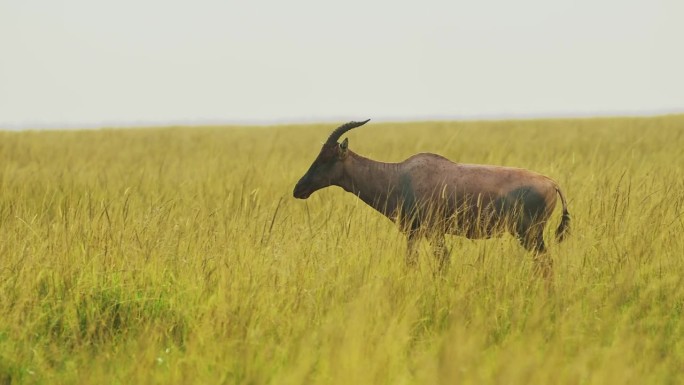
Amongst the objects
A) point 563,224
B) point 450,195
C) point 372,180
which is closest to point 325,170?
point 372,180

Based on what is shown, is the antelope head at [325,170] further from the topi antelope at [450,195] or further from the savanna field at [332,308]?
the savanna field at [332,308]

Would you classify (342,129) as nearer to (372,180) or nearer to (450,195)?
(372,180)

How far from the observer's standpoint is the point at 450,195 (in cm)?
749

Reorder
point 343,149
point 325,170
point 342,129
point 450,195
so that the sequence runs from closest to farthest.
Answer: point 450,195 → point 342,129 → point 343,149 → point 325,170

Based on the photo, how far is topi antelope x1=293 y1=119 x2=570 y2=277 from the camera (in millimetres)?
7160

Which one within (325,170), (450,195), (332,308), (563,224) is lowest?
(332,308)

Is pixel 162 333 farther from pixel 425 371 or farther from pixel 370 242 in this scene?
pixel 370 242

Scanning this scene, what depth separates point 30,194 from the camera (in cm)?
1137

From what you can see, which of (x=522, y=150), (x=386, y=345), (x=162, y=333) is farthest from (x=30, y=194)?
(x=522, y=150)

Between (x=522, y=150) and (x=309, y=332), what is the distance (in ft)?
47.9

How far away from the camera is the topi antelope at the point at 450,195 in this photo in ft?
23.5

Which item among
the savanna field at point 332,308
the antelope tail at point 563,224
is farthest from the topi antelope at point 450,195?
the savanna field at point 332,308

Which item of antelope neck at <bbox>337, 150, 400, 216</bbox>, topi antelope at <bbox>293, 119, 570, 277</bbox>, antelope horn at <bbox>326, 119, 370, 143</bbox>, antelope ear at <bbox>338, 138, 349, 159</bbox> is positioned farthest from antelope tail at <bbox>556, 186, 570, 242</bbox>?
antelope ear at <bbox>338, 138, 349, 159</bbox>

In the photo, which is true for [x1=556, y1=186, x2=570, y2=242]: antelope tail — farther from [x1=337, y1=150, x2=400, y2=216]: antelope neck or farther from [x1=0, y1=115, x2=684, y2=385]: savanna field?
[x1=337, y1=150, x2=400, y2=216]: antelope neck
